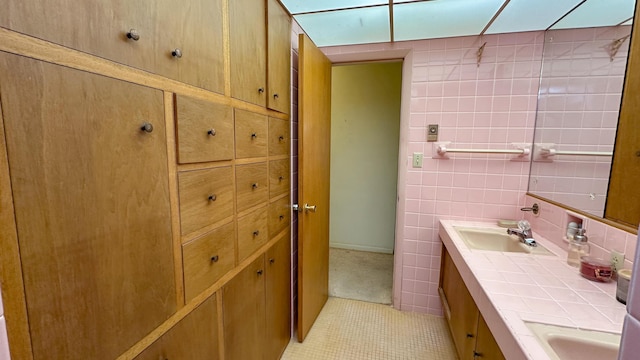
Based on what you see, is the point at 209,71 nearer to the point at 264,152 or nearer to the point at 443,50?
the point at 264,152

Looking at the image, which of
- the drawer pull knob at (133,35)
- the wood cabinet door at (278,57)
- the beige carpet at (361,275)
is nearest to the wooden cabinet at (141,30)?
the drawer pull knob at (133,35)

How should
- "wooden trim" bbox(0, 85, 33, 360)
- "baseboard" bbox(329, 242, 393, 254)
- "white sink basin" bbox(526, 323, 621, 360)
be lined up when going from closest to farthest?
1. "wooden trim" bbox(0, 85, 33, 360)
2. "white sink basin" bbox(526, 323, 621, 360)
3. "baseboard" bbox(329, 242, 393, 254)

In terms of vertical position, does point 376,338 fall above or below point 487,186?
below

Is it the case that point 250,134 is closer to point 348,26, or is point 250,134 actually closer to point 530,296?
point 348,26

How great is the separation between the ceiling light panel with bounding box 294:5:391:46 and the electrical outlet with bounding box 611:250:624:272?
1.49 metres

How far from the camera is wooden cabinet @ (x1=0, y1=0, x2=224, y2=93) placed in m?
0.49

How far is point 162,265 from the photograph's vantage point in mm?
768

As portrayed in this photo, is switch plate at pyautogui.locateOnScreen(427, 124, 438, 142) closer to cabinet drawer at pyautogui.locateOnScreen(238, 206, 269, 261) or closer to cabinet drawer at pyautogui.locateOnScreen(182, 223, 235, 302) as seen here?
cabinet drawer at pyautogui.locateOnScreen(238, 206, 269, 261)

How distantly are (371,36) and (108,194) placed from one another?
5.85 ft

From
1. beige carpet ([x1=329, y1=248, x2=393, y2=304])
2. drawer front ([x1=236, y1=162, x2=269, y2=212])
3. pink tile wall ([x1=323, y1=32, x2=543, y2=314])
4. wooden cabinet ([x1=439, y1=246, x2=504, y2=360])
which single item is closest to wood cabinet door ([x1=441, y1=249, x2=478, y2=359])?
wooden cabinet ([x1=439, y1=246, x2=504, y2=360])

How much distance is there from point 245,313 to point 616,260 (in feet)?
5.01

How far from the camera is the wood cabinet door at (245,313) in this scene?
1.09 meters

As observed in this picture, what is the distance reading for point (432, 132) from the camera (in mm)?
1915

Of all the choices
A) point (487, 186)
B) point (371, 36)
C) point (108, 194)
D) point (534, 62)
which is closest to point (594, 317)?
point (487, 186)
